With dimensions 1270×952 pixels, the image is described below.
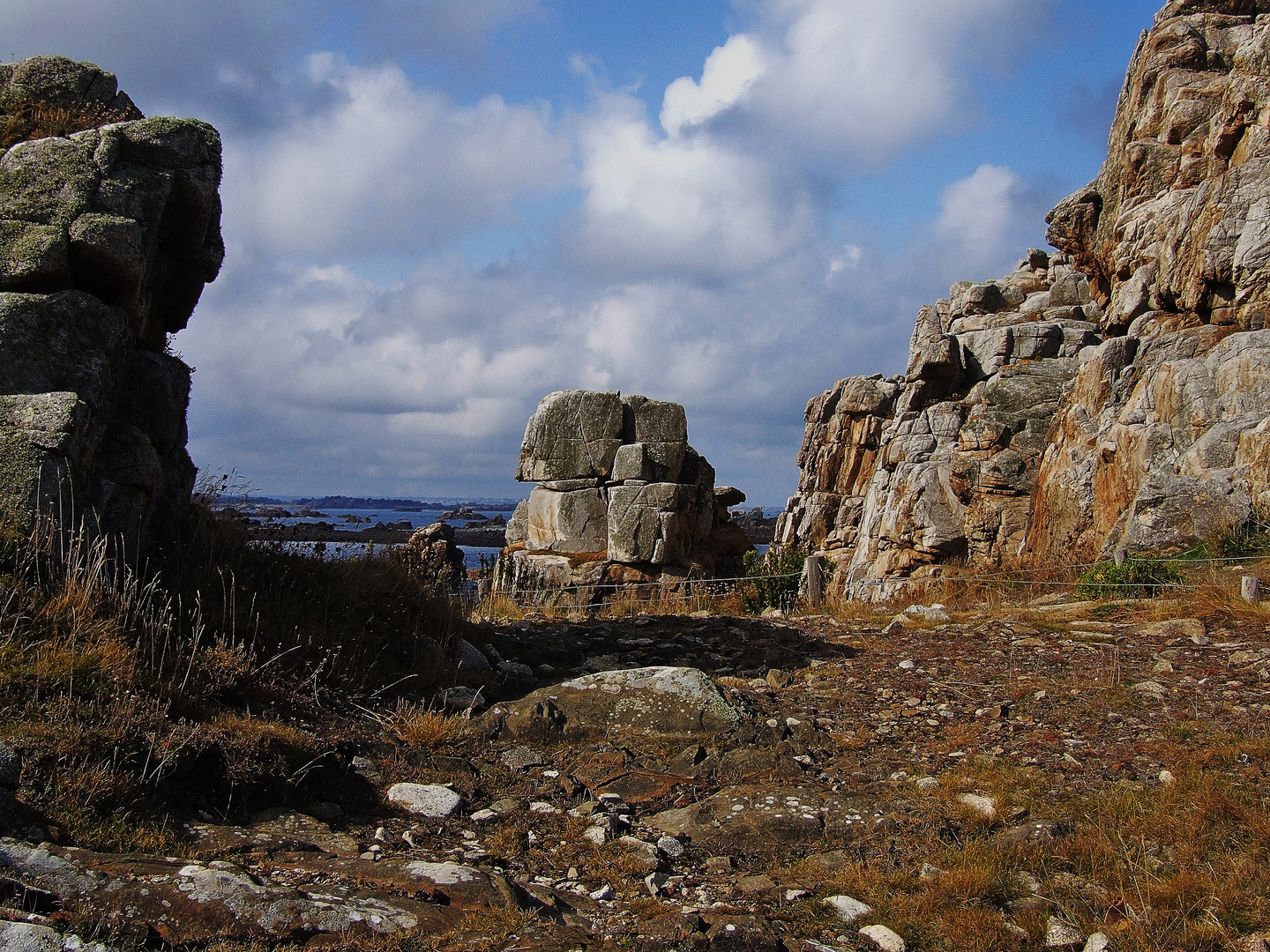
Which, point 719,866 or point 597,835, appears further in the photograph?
point 597,835

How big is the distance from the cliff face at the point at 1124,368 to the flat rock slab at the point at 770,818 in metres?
10.1

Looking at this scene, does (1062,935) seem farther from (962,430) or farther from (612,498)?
(962,430)

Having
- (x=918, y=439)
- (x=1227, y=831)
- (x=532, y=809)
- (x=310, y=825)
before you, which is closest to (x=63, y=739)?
(x=310, y=825)

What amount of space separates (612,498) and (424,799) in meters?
14.1

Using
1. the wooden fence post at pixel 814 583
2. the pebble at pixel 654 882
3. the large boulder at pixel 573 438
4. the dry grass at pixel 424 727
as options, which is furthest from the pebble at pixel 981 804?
the large boulder at pixel 573 438

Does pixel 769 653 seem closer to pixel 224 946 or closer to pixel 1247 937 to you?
pixel 1247 937

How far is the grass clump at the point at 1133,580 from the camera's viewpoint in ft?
39.4

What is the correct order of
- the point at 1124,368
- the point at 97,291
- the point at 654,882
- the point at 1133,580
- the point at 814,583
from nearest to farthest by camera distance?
1. the point at 654,882
2. the point at 97,291
3. the point at 1133,580
4. the point at 814,583
5. the point at 1124,368

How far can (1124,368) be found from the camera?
17.2m

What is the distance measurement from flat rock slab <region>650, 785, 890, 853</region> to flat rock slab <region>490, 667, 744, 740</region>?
107cm

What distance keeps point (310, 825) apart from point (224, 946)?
5.09ft

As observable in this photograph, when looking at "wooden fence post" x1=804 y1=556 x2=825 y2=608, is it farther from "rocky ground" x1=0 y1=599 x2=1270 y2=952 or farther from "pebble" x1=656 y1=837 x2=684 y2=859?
"pebble" x1=656 y1=837 x2=684 y2=859

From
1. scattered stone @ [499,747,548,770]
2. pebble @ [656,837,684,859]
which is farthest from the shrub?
pebble @ [656,837,684,859]

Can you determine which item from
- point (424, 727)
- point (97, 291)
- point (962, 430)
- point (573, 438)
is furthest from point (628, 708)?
point (962, 430)
